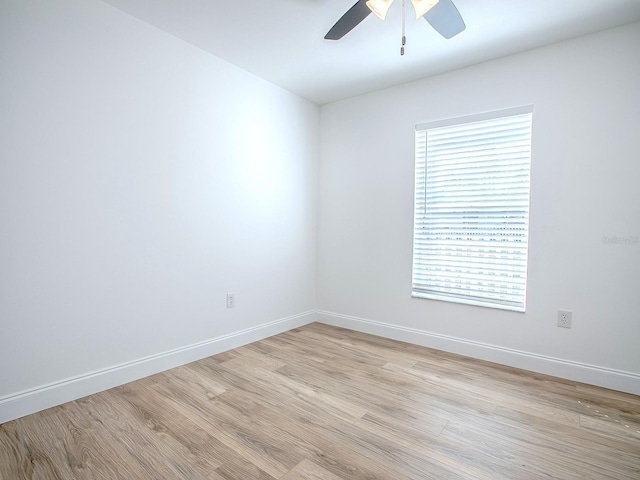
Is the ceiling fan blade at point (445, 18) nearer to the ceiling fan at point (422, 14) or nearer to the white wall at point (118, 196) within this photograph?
the ceiling fan at point (422, 14)

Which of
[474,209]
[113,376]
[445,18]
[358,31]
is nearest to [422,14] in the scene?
[445,18]

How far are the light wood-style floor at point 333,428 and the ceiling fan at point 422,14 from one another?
207 centimetres

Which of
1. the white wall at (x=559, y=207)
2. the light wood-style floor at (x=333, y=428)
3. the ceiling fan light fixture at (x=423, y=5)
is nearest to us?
the light wood-style floor at (x=333, y=428)

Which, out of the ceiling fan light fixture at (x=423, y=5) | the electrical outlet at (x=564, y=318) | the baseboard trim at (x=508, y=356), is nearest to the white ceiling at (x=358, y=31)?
the ceiling fan light fixture at (x=423, y=5)

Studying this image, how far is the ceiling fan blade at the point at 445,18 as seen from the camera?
1646mm

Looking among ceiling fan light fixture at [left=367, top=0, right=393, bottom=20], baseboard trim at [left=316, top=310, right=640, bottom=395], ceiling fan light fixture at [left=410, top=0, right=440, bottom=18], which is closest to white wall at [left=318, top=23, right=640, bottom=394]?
Result: baseboard trim at [left=316, top=310, right=640, bottom=395]

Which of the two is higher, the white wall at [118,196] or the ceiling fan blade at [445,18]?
the ceiling fan blade at [445,18]

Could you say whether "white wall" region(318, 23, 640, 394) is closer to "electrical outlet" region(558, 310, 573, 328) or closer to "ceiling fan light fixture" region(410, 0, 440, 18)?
"electrical outlet" region(558, 310, 573, 328)

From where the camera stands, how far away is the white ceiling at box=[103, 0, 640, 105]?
77.7 inches

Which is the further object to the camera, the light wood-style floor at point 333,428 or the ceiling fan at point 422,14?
the ceiling fan at point 422,14

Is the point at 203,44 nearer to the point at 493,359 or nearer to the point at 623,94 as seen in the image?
the point at 623,94

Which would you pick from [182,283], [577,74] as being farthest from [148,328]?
[577,74]

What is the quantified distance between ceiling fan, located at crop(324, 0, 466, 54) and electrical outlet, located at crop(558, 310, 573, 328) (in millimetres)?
2056

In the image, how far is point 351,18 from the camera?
5.77 ft
